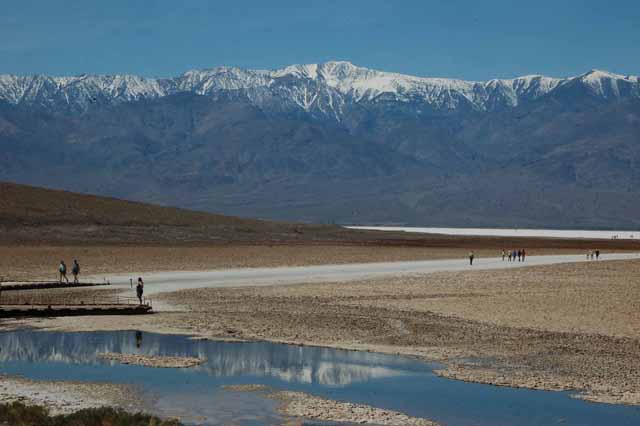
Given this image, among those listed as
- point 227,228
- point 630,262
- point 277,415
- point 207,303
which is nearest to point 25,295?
point 207,303

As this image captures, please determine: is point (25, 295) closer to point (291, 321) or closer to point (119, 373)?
point (291, 321)

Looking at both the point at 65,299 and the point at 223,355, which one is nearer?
the point at 223,355

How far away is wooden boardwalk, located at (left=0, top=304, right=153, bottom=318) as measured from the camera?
113ft

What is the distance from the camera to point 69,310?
114 ft

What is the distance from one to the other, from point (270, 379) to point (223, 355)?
11.2ft

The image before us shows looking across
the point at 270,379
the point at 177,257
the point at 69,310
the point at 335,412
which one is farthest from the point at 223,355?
the point at 177,257

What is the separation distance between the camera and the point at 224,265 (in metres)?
67.1

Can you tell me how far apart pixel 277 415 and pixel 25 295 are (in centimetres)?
2365

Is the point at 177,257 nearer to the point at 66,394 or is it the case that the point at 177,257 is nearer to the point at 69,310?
the point at 69,310

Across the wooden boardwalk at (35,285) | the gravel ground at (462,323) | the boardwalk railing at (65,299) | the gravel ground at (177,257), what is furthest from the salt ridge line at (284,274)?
the gravel ground at (177,257)

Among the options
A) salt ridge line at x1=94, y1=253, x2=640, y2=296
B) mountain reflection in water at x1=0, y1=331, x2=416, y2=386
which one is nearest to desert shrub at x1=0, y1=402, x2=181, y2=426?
mountain reflection in water at x1=0, y1=331, x2=416, y2=386

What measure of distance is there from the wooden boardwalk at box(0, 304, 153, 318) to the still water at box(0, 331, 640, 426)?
3820mm

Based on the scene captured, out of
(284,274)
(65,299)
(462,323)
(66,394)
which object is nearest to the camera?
(66,394)

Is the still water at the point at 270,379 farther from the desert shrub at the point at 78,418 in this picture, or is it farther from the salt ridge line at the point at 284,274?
the salt ridge line at the point at 284,274
